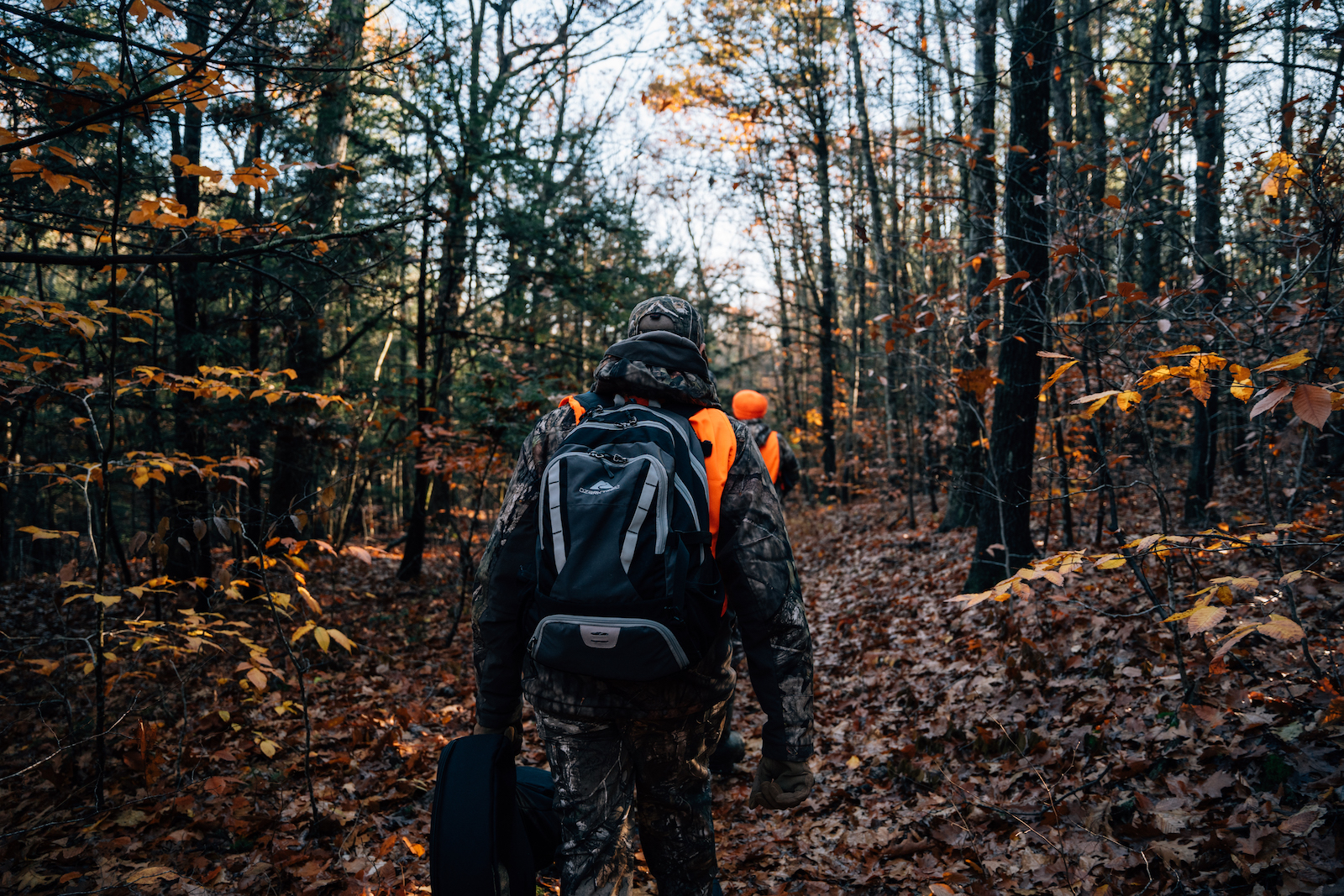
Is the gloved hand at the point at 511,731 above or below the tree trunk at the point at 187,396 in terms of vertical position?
below

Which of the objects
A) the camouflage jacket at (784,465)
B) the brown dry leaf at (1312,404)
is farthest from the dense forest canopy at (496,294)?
the camouflage jacket at (784,465)

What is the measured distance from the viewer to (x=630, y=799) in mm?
2156

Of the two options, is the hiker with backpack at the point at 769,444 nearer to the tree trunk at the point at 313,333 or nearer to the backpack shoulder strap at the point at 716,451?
the backpack shoulder strap at the point at 716,451

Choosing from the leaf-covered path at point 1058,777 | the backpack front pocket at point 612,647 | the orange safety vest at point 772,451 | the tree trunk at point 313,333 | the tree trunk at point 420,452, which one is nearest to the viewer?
the backpack front pocket at point 612,647

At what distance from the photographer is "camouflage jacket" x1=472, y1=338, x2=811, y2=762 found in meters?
2.20

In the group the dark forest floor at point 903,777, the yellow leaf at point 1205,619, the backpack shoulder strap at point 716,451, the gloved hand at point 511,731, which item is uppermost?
the backpack shoulder strap at point 716,451

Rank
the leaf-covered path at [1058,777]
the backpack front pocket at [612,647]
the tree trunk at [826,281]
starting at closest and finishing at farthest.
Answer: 1. the backpack front pocket at [612,647]
2. the leaf-covered path at [1058,777]
3. the tree trunk at [826,281]

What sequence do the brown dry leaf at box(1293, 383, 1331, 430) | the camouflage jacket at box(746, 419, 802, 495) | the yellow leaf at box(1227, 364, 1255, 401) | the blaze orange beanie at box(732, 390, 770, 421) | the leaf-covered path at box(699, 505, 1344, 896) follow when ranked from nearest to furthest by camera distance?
the brown dry leaf at box(1293, 383, 1331, 430) < the yellow leaf at box(1227, 364, 1255, 401) < the leaf-covered path at box(699, 505, 1344, 896) < the camouflage jacket at box(746, 419, 802, 495) < the blaze orange beanie at box(732, 390, 770, 421)

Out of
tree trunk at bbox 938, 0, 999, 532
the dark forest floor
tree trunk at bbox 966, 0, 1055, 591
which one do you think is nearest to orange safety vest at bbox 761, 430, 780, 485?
the dark forest floor

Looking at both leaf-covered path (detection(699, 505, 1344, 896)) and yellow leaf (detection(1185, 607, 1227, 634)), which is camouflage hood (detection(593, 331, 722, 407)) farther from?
leaf-covered path (detection(699, 505, 1344, 896))

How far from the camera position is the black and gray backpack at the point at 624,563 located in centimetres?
179

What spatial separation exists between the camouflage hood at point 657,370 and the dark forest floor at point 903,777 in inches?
96.2

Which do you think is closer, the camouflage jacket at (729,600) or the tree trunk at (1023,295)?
the camouflage jacket at (729,600)

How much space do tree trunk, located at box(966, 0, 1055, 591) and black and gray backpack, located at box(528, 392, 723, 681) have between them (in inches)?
184
